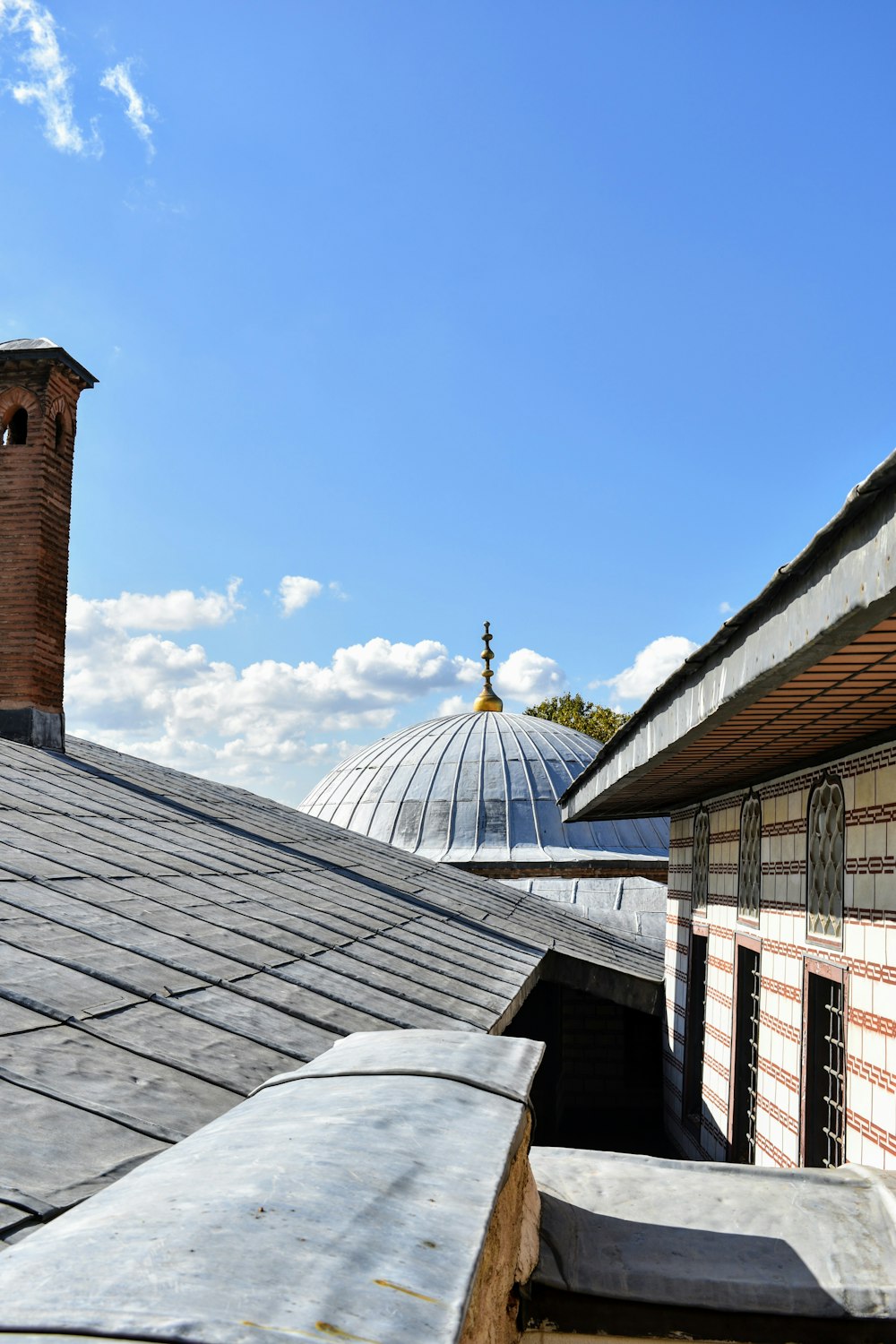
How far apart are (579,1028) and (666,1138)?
2.45 metres

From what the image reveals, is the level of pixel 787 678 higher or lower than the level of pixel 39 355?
lower

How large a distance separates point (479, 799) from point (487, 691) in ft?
17.9

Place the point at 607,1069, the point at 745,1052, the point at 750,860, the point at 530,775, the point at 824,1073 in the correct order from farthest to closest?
1. the point at 530,775
2. the point at 607,1069
3. the point at 745,1052
4. the point at 750,860
5. the point at 824,1073

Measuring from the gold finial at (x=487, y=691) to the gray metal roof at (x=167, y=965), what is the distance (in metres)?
16.6

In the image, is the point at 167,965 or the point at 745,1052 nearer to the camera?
the point at 167,965

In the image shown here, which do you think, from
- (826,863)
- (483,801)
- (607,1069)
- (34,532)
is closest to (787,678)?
(826,863)

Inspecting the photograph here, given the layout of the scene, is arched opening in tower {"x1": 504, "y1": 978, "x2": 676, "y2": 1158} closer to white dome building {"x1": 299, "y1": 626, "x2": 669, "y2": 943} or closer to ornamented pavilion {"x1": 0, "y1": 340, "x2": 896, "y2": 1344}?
white dome building {"x1": 299, "y1": 626, "x2": 669, "y2": 943}

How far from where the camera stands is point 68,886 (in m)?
3.89

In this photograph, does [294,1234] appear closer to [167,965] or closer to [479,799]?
[167,965]

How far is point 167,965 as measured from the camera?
10.7 feet

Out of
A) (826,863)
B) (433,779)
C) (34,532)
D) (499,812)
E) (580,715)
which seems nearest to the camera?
(826,863)

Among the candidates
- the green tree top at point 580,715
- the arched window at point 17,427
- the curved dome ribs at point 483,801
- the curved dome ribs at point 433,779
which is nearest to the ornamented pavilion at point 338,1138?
the arched window at point 17,427

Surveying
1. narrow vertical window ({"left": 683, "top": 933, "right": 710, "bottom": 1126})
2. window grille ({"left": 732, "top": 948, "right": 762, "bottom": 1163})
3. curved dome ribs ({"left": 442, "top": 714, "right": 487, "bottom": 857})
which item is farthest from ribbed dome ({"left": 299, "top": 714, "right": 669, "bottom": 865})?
window grille ({"left": 732, "top": 948, "right": 762, "bottom": 1163})

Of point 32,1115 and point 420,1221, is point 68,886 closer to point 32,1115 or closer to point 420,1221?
point 32,1115
